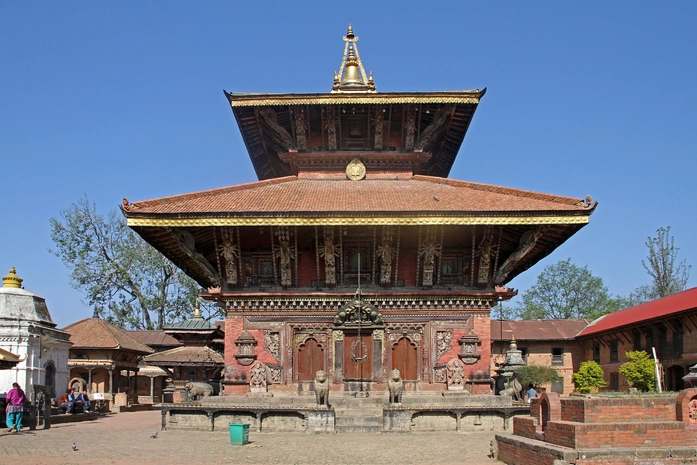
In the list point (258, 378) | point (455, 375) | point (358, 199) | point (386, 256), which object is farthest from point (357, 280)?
point (258, 378)

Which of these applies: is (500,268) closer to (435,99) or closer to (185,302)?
(435,99)

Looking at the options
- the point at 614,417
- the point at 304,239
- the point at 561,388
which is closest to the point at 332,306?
the point at 304,239

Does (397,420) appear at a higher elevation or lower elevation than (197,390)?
lower

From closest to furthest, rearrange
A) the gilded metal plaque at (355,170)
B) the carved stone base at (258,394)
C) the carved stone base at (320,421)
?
the carved stone base at (320,421)
the carved stone base at (258,394)
the gilded metal plaque at (355,170)

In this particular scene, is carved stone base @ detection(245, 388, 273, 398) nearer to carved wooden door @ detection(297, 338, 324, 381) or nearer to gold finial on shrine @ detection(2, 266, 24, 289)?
carved wooden door @ detection(297, 338, 324, 381)

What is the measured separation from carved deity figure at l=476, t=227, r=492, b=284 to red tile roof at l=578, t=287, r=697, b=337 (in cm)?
2140

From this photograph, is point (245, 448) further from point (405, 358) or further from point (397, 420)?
point (405, 358)

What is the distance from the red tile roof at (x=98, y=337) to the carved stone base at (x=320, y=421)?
30128 millimetres

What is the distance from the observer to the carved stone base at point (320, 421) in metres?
19.9

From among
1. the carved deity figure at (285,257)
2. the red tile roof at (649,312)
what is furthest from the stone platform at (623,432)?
the red tile roof at (649,312)

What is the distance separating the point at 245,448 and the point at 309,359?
6.42 metres

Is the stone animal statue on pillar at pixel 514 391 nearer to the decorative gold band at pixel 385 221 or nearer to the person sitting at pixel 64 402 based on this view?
the decorative gold band at pixel 385 221

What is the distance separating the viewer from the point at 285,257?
75.0ft

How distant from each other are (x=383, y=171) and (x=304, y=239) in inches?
193
